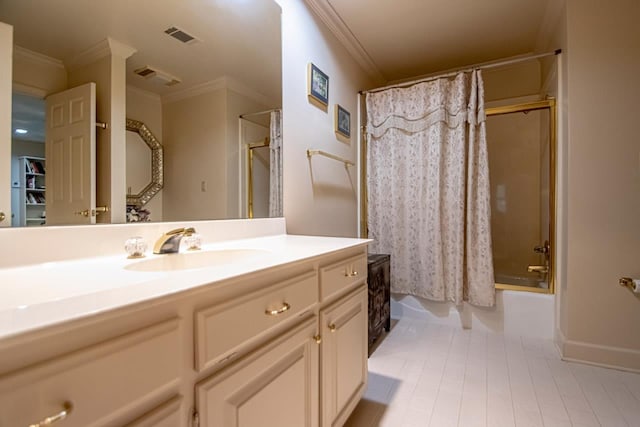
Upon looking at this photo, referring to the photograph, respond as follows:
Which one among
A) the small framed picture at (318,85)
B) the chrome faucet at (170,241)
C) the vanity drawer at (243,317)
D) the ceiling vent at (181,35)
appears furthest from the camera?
the small framed picture at (318,85)

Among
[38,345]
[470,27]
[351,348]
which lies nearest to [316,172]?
[351,348]

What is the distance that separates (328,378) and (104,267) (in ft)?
2.55

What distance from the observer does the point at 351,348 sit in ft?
4.10

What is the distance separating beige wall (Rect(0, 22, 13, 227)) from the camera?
2.54ft

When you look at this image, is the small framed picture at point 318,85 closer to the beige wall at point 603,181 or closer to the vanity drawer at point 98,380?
the beige wall at point 603,181

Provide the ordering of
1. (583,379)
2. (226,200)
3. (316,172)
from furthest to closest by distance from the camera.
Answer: (316,172) → (583,379) → (226,200)

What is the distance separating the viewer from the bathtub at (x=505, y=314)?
2.19 metres

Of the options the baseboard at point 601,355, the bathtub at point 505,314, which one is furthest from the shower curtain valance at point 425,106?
the baseboard at point 601,355

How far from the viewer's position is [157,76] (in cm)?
114

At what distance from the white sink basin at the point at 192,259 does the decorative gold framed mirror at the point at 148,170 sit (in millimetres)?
243

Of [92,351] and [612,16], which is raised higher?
[612,16]

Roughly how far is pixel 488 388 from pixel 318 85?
79.7 inches

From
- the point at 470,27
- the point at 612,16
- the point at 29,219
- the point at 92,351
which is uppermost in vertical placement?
the point at 470,27

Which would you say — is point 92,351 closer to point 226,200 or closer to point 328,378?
point 328,378
